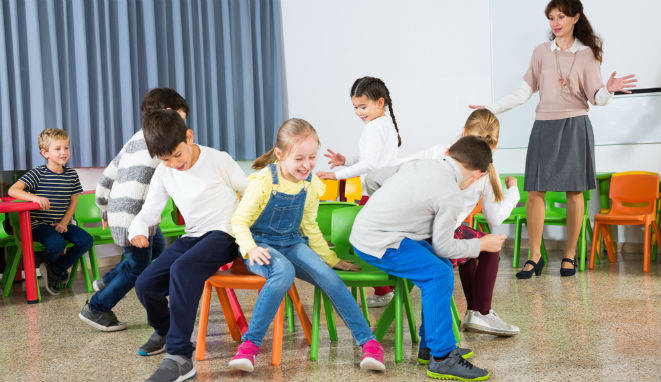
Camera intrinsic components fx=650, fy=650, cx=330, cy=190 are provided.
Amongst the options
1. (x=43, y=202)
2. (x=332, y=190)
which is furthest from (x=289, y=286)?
(x=332, y=190)

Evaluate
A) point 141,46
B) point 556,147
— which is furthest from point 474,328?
point 141,46

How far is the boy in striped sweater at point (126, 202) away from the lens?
270 cm

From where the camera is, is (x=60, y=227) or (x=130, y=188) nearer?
(x=130, y=188)

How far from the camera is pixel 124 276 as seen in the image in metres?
2.81

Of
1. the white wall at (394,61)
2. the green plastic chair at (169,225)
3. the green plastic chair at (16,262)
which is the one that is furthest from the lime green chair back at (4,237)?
the white wall at (394,61)

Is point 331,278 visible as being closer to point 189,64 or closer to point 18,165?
point 18,165

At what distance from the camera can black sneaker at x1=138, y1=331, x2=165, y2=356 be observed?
2525mm

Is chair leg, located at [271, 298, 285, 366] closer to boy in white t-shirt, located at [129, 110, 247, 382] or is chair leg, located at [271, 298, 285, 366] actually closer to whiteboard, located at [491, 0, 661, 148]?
boy in white t-shirt, located at [129, 110, 247, 382]

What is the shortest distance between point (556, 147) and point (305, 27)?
2742 mm

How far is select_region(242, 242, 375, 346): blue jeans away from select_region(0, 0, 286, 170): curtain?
2664 millimetres

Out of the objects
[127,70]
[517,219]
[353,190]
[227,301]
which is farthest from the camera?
[127,70]

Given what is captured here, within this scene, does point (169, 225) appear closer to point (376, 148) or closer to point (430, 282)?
point (376, 148)

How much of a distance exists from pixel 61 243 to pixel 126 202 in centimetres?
133

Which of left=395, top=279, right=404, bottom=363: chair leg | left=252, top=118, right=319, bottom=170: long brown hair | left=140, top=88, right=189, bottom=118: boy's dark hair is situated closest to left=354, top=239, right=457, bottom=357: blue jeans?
left=395, top=279, right=404, bottom=363: chair leg
